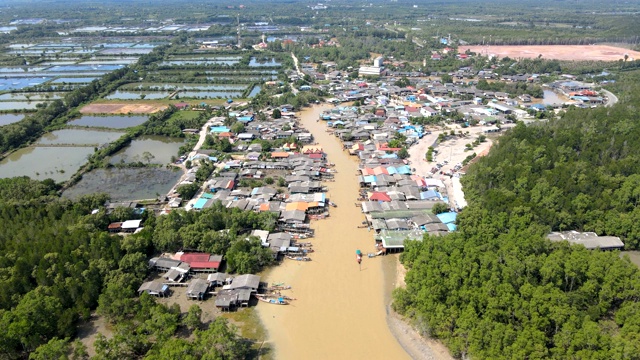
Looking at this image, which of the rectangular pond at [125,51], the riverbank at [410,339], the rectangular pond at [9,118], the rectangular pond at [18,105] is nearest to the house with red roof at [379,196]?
the riverbank at [410,339]

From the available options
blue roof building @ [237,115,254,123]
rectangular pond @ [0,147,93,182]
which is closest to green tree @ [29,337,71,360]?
rectangular pond @ [0,147,93,182]

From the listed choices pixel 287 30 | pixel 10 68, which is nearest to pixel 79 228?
pixel 10 68

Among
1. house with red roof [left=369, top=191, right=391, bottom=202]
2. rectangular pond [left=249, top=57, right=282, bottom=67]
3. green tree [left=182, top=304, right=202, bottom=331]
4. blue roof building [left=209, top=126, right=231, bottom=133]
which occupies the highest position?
rectangular pond [left=249, top=57, right=282, bottom=67]

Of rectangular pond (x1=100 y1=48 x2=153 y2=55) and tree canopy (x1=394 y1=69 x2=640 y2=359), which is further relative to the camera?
rectangular pond (x1=100 y1=48 x2=153 y2=55)

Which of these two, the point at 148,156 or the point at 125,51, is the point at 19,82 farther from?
the point at 148,156

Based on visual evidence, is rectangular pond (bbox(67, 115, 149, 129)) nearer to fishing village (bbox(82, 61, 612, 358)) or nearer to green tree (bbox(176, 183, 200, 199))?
fishing village (bbox(82, 61, 612, 358))

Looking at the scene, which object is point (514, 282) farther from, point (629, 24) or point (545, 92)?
point (629, 24)

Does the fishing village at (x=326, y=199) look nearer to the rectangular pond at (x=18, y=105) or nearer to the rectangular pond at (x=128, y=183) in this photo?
the rectangular pond at (x=128, y=183)
